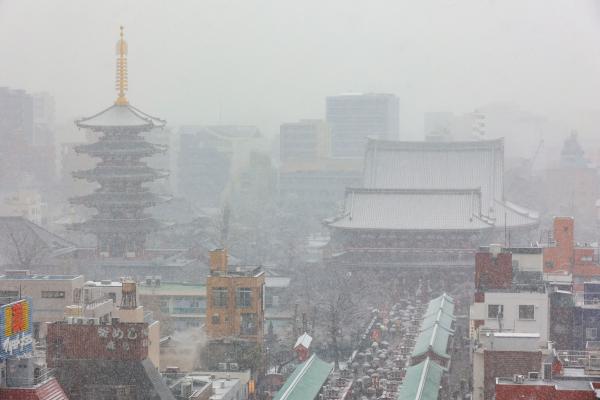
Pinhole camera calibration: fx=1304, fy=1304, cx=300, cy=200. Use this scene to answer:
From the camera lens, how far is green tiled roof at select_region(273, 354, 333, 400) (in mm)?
10258

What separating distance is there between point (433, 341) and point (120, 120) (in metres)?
9.70

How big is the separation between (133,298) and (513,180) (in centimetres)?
2325

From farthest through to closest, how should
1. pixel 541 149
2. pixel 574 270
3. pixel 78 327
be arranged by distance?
pixel 541 149 → pixel 574 270 → pixel 78 327

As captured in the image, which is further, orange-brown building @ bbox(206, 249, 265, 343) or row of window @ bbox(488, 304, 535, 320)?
orange-brown building @ bbox(206, 249, 265, 343)

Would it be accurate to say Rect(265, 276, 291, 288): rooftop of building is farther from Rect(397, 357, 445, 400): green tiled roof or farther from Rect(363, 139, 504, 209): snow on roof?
Rect(397, 357, 445, 400): green tiled roof

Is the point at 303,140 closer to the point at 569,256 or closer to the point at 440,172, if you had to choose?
the point at 440,172

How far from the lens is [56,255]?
19.0 m

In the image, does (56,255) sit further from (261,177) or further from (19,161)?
(261,177)

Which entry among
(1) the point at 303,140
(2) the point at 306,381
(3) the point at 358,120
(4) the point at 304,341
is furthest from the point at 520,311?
(3) the point at 358,120

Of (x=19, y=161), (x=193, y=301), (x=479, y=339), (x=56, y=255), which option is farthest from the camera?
(x=19, y=161)

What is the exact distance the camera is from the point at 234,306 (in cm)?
1268

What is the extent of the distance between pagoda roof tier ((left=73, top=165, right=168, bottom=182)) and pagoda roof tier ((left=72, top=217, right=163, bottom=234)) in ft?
2.10

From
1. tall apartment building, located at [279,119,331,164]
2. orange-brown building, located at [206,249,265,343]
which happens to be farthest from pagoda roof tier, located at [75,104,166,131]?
tall apartment building, located at [279,119,331,164]

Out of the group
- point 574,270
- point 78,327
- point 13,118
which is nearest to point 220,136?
point 13,118
